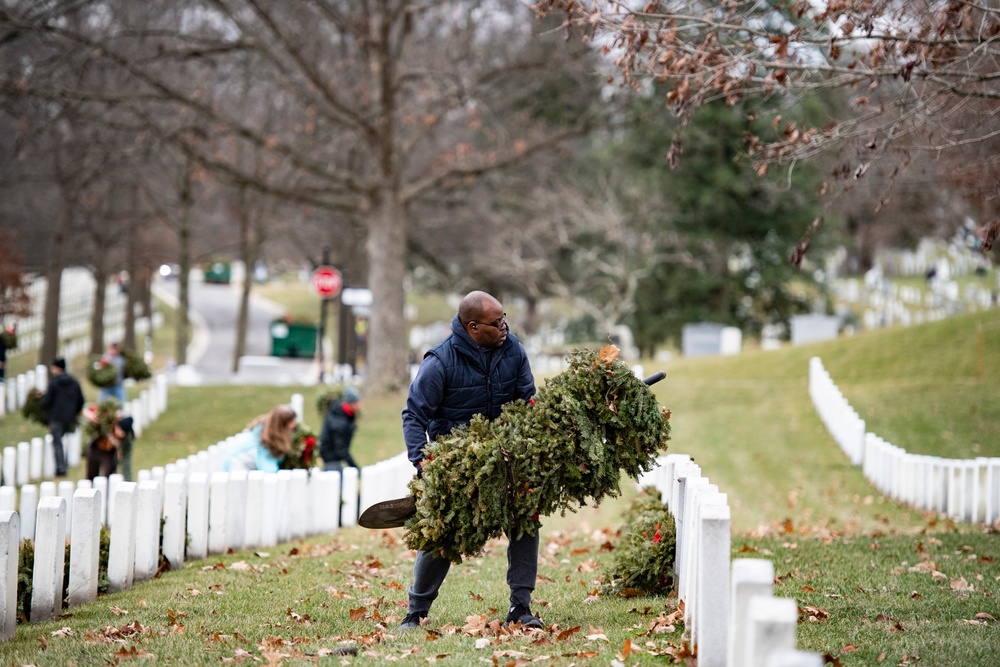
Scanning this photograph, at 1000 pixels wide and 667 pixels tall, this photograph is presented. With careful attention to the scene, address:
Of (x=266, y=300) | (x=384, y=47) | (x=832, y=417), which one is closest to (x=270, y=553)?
(x=832, y=417)

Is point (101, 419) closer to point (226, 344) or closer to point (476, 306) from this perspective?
point (476, 306)

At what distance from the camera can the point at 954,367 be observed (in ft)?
74.9

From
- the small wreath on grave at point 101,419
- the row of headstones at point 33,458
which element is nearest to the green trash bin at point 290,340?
the row of headstones at point 33,458

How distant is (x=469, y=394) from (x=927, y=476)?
8.87 metres

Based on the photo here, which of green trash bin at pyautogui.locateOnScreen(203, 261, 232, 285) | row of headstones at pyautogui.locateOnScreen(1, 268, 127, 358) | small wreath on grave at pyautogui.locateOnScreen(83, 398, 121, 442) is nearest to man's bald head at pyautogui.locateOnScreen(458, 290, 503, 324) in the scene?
small wreath on grave at pyautogui.locateOnScreen(83, 398, 121, 442)

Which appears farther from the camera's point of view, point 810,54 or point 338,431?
point 338,431

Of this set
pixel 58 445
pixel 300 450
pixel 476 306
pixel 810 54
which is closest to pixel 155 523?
pixel 300 450

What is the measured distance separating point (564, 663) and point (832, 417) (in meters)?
14.9

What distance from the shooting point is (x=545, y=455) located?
5.53 meters

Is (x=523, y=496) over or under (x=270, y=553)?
over

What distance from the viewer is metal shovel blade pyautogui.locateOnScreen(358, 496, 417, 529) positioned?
5953 millimetres

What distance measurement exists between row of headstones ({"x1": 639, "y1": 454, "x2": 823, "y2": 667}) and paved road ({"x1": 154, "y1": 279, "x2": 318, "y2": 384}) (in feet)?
74.7

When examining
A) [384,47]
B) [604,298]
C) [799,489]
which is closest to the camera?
[799,489]

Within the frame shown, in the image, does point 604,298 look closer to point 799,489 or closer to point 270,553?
point 799,489
